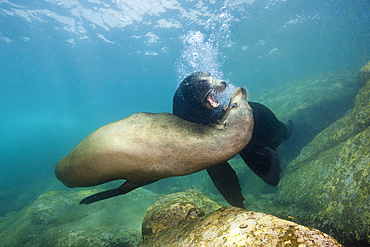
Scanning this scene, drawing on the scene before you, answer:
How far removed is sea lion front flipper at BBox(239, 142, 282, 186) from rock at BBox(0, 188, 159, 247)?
261cm

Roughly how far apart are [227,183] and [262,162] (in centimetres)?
58

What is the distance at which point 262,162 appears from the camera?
223 cm

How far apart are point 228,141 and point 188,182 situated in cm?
1102

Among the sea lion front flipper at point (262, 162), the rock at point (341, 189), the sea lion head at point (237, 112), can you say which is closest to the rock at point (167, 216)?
the sea lion front flipper at point (262, 162)

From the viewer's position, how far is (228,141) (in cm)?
131

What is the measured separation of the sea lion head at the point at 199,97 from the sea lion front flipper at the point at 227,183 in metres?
0.71

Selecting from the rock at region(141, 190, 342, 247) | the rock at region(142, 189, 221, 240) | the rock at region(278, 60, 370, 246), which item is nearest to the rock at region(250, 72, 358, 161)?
the rock at region(278, 60, 370, 246)

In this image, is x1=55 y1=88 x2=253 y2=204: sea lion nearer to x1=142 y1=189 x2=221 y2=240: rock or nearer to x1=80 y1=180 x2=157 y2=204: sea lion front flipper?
x1=80 y1=180 x2=157 y2=204: sea lion front flipper

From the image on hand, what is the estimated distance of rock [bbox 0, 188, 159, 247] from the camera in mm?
2998

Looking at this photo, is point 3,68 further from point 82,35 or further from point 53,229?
point 53,229

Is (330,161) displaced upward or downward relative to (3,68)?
downward

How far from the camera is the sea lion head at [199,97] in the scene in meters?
2.07

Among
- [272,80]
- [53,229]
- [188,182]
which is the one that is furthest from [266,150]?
[272,80]

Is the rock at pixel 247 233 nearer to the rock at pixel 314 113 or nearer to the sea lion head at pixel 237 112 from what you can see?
the sea lion head at pixel 237 112
